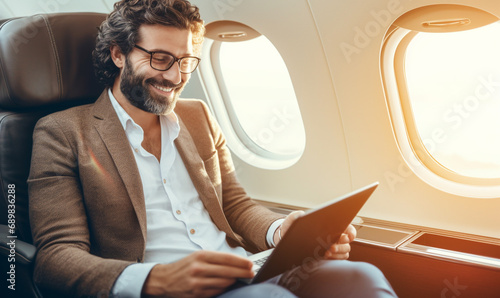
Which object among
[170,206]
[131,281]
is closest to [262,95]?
[170,206]

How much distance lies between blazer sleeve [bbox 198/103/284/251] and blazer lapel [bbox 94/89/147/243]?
0.45 m

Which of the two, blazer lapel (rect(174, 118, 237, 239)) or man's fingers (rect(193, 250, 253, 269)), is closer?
man's fingers (rect(193, 250, 253, 269))

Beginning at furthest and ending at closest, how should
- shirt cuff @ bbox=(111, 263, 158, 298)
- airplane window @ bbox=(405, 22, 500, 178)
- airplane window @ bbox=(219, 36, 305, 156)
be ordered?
airplane window @ bbox=(219, 36, 305, 156), airplane window @ bbox=(405, 22, 500, 178), shirt cuff @ bbox=(111, 263, 158, 298)

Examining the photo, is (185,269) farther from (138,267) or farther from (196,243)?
(196,243)

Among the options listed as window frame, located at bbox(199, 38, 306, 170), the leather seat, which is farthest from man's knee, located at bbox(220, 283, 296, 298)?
window frame, located at bbox(199, 38, 306, 170)

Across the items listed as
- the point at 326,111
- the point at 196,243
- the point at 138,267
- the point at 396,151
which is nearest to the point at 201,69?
the point at 326,111

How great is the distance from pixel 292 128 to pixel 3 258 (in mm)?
1990

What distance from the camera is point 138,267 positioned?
4.62 ft

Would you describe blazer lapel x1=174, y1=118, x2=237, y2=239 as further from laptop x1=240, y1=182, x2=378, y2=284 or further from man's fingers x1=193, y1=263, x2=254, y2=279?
man's fingers x1=193, y1=263, x2=254, y2=279

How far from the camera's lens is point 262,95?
3.46 meters

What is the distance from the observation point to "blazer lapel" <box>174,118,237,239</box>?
1.90 meters

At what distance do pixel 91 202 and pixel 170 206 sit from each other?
0.31 meters

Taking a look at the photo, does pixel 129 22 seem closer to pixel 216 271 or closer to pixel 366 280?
pixel 216 271

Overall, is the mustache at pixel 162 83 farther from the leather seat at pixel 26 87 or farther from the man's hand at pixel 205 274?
the man's hand at pixel 205 274
